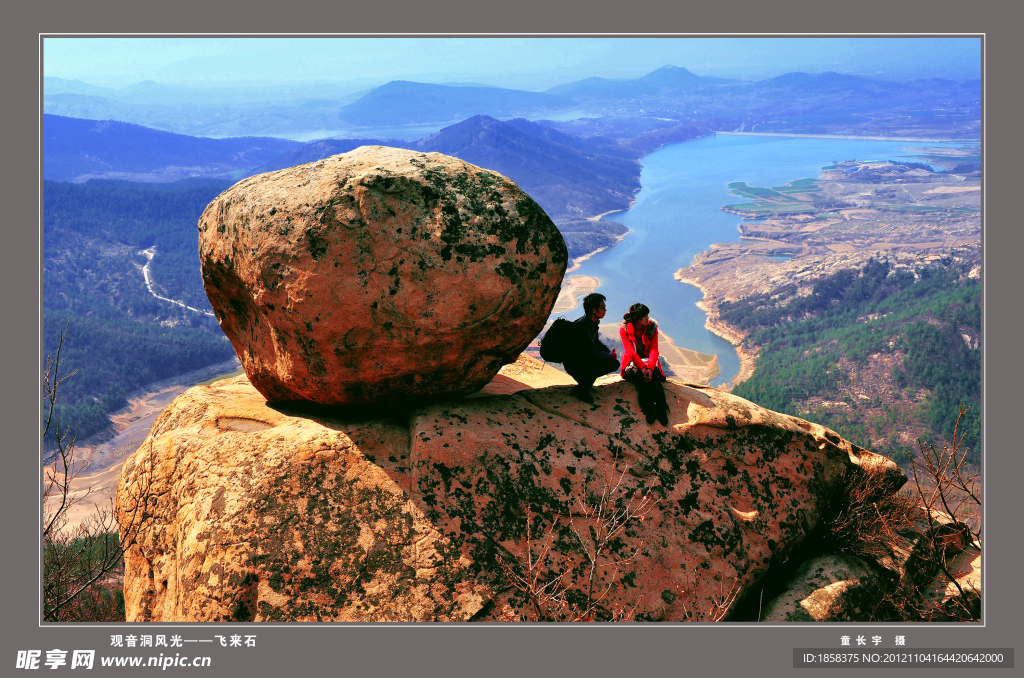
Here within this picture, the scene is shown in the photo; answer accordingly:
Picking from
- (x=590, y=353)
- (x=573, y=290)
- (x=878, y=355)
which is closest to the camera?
(x=590, y=353)

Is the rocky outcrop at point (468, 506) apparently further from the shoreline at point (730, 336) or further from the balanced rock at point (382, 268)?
the shoreline at point (730, 336)

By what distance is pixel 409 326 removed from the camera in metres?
7.77

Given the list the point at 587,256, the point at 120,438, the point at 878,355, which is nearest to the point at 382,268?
the point at 878,355

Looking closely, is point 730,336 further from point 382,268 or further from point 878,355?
point 382,268

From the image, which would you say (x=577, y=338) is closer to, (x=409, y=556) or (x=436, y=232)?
(x=436, y=232)

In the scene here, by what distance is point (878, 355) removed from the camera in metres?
84.4

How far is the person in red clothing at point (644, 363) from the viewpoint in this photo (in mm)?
8922

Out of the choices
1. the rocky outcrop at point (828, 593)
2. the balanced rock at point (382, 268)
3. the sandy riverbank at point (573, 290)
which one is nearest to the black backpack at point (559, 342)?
the balanced rock at point (382, 268)

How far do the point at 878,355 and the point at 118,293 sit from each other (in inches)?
5090

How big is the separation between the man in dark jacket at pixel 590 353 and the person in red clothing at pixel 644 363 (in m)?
0.27

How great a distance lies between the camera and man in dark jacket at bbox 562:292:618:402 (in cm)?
889

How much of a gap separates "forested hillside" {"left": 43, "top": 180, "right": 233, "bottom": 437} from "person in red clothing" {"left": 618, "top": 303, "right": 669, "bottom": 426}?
83.3 meters

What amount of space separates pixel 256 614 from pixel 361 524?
131cm

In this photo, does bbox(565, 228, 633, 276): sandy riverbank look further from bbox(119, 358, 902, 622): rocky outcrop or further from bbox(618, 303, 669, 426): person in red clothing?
bbox(119, 358, 902, 622): rocky outcrop
